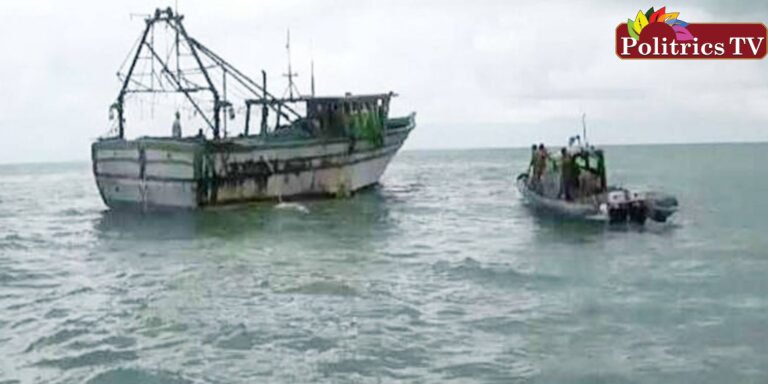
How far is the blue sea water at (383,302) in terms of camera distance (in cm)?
1305

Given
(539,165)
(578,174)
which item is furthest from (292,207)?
(578,174)

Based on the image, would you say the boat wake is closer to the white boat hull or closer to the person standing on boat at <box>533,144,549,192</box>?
the white boat hull

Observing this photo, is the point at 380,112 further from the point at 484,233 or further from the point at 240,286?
the point at 240,286

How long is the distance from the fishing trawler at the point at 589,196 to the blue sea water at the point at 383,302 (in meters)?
0.64

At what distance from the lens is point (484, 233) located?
104 feet

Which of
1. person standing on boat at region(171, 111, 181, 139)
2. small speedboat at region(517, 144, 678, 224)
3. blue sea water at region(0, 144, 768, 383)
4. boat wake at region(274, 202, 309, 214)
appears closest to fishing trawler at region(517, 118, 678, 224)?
small speedboat at region(517, 144, 678, 224)

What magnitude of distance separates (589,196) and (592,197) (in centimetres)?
33

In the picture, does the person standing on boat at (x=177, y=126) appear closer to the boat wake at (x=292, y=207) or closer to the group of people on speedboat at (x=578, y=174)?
the boat wake at (x=292, y=207)

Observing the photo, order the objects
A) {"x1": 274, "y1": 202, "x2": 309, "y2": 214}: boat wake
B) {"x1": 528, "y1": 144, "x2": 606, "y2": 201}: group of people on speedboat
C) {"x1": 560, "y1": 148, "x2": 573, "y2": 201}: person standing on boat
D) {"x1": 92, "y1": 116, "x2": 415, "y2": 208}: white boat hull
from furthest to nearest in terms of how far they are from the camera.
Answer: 1. {"x1": 274, "y1": 202, "x2": 309, "y2": 214}: boat wake
2. {"x1": 92, "y1": 116, "x2": 415, "y2": 208}: white boat hull
3. {"x1": 560, "y1": 148, "x2": 573, "y2": 201}: person standing on boat
4. {"x1": 528, "y1": 144, "x2": 606, "y2": 201}: group of people on speedboat

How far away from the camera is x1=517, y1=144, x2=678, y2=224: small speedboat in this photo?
29.5 metres

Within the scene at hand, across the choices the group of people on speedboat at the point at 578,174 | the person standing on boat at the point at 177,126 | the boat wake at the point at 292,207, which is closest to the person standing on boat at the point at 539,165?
the group of people on speedboat at the point at 578,174

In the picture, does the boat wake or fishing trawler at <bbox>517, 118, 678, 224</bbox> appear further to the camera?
the boat wake

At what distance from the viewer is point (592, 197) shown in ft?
103

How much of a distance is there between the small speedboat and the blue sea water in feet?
2.08
